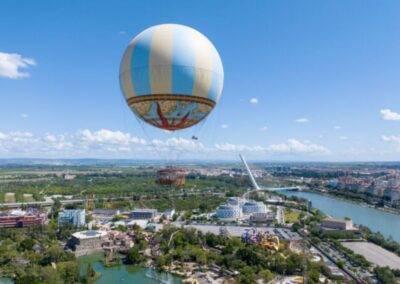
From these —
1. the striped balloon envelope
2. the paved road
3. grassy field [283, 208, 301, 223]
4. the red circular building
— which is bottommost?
the paved road

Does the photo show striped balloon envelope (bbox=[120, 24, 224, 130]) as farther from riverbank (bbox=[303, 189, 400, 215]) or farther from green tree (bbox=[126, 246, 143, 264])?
riverbank (bbox=[303, 189, 400, 215])

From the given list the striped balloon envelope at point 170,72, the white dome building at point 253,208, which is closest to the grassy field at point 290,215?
the white dome building at point 253,208

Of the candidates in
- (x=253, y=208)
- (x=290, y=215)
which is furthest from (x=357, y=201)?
(x=253, y=208)

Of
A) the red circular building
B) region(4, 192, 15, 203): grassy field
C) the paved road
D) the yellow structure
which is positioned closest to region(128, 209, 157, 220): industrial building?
the yellow structure

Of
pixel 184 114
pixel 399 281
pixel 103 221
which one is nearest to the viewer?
pixel 184 114

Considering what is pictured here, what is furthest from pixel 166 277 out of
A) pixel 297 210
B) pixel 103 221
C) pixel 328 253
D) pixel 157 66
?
pixel 297 210

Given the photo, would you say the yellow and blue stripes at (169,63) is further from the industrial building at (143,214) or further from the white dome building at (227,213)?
the white dome building at (227,213)

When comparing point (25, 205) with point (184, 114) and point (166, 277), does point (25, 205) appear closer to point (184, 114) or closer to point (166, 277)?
point (166, 277)
